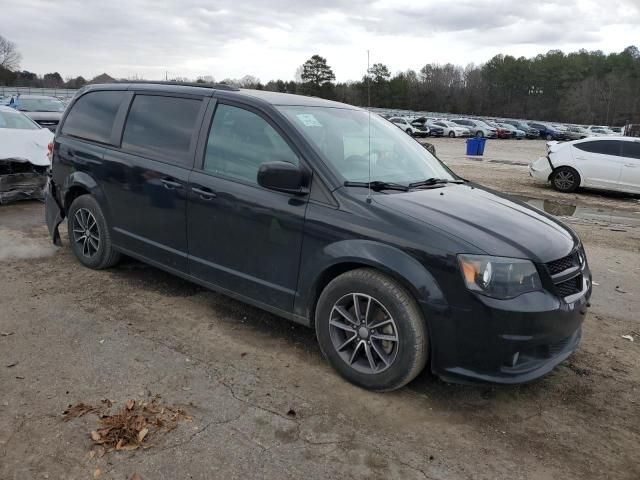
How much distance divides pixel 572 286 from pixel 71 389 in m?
3.18

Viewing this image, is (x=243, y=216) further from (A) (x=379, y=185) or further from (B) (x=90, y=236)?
(B) (x=90, y=236)

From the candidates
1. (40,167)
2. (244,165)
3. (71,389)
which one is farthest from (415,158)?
(40,167)

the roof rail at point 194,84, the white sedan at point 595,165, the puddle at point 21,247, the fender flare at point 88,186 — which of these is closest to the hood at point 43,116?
the puddle at point 21,247

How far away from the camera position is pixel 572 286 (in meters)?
3.38

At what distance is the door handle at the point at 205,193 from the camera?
13.3 feet

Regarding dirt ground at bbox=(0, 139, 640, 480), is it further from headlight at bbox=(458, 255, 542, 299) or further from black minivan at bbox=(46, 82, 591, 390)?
headlight at bbox=(458, 255, 542, 299)

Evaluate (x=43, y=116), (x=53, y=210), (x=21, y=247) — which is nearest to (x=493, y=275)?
(x=53, y=210)

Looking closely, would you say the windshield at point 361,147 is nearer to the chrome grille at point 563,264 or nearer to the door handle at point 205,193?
the door handle at point 205,193

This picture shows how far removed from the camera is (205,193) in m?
4.08

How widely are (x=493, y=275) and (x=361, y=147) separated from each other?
152cm

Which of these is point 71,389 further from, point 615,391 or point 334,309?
point 615,391

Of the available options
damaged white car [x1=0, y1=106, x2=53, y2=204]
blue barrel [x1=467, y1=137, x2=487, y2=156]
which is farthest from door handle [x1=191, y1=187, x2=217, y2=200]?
blue barrel [x1=467, y1=137, x2=487, y2=156]

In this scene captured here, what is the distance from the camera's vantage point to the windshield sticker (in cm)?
392

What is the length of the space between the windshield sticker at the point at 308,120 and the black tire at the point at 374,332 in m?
1.21
